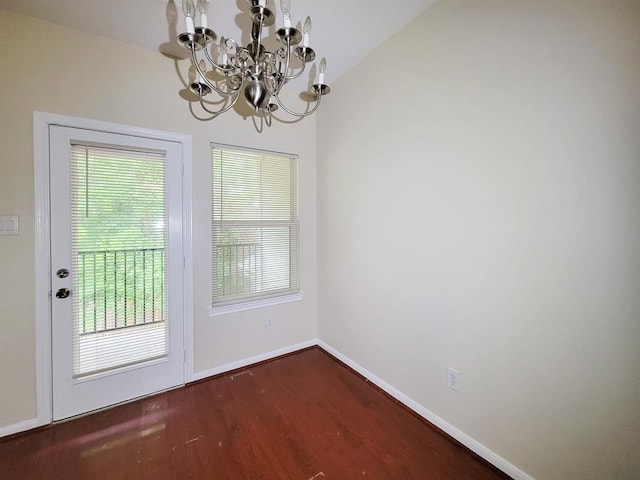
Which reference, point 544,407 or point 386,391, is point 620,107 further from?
A: point 386,391

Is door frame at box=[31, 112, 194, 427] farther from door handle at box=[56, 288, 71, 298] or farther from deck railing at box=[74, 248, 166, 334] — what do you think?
deck railing at box=[74, 248, 166, 334]

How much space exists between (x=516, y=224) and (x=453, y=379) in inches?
41.1

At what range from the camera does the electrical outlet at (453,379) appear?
1704 mm

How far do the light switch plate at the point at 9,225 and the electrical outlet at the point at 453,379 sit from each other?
9.75 feet

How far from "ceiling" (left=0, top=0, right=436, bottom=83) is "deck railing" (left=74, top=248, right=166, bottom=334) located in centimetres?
159

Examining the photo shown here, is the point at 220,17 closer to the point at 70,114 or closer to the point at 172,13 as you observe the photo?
the point at 172,13

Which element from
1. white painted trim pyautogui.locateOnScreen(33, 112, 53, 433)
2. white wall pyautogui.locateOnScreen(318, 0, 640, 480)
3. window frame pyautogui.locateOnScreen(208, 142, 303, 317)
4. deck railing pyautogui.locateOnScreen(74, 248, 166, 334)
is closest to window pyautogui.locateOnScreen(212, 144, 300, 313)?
window frame pyautogui.locateOnScreen(208, 142, 303, 317)

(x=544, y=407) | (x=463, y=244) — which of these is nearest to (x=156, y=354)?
(x=463, y=244)

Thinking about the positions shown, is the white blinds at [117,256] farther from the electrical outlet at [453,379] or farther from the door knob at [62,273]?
the electrical outlet at [453,379]

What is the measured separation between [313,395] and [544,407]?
1.49 metres

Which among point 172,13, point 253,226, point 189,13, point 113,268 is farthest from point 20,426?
point 172,13

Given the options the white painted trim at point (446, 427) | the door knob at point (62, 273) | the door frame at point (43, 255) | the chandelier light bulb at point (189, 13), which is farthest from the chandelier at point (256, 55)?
the white painted trim at point (446, 427)

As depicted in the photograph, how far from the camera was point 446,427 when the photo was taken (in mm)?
1756

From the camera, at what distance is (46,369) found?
184 centimetres
